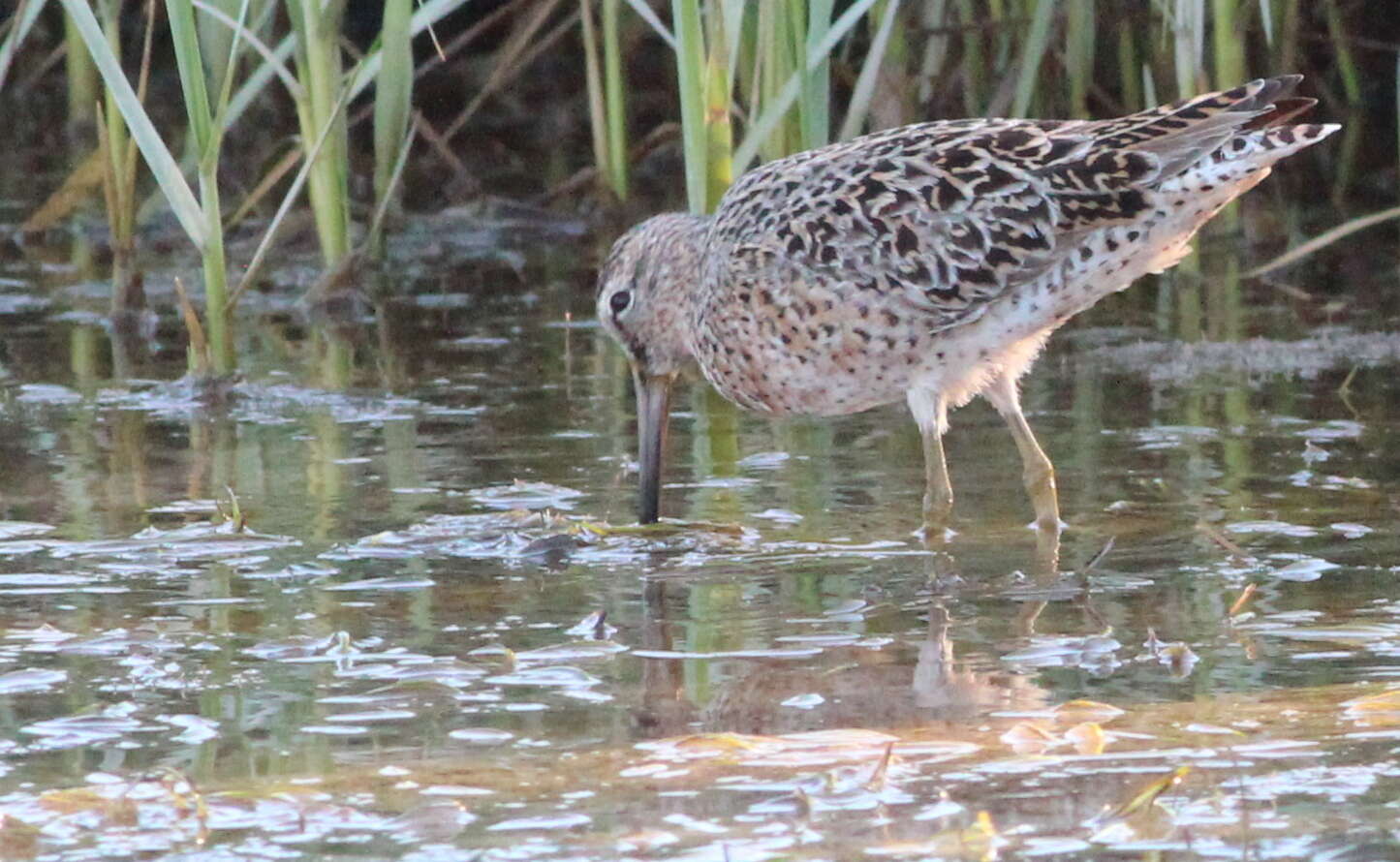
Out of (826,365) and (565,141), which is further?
(565,141)

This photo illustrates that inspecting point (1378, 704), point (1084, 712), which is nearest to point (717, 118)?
point (1084, 712)

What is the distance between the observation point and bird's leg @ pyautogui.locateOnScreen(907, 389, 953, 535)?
578 centimetres

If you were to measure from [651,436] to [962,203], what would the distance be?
108 centimetres

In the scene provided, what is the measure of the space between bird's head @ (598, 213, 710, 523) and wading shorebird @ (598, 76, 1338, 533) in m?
0.21

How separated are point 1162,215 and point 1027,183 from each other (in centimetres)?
34

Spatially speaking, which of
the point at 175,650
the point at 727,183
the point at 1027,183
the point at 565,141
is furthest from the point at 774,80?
the point at 565,141

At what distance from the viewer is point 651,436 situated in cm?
637

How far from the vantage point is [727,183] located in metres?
7.32

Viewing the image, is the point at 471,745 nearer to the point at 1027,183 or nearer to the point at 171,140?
the point at 1027,183

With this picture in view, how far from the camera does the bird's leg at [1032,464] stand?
583 cm

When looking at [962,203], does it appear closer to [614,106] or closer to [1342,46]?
[614,106]

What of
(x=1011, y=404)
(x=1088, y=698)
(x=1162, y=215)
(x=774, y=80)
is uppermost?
(x=774, y=80)

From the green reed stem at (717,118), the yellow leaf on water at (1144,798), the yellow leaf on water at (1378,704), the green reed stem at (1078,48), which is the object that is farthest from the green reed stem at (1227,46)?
the yellow leaf on water at (1144,798)

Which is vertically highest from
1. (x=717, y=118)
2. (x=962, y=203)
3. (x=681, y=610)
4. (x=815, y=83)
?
(x=815, y=83)
